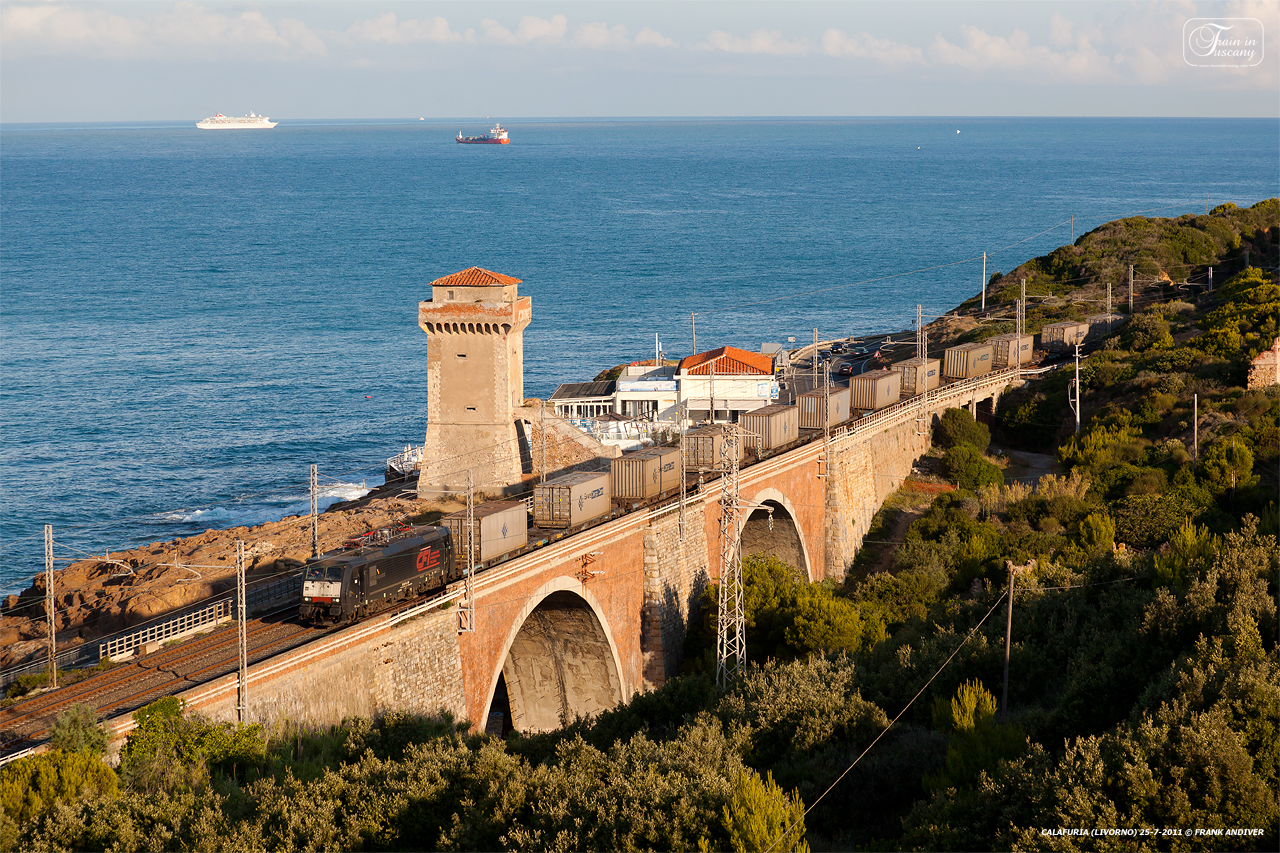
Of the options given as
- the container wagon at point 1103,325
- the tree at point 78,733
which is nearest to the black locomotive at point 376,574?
the tree at point 78,733

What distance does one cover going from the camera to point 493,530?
3716 cm

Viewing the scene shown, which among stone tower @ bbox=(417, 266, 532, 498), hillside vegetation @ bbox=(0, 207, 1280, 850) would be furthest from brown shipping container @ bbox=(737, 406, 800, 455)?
hillside vegetation @ bbox=(0, 207, 1280, 850)

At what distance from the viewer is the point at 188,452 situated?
3046 inches

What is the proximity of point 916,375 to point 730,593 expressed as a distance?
28.8 meters

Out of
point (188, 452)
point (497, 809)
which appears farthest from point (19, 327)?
point (497, 809)

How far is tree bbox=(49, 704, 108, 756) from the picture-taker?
2309 cm

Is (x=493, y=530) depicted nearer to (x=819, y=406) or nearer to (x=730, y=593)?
(x=730, y=593)

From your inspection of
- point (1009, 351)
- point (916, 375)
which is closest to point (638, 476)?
point (916, 375)

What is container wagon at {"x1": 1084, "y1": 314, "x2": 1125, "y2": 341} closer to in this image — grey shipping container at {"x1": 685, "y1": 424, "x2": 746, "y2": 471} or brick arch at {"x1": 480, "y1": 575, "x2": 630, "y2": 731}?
grey shipping container at {"x1": 685, "y1": 424, "x2": 746, "y2": 471}

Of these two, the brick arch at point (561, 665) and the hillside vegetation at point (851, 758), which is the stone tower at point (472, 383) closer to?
the brick arch at point (561, 665)

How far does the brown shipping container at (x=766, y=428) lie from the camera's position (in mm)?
51425

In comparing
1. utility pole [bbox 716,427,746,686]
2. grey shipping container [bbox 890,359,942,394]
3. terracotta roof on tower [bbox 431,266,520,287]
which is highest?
terracotta roof on tower [bbox 431,266,520,287]

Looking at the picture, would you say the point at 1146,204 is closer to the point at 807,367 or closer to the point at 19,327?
the point at 807,367

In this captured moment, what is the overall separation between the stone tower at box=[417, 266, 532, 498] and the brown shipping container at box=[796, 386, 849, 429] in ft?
47.2
